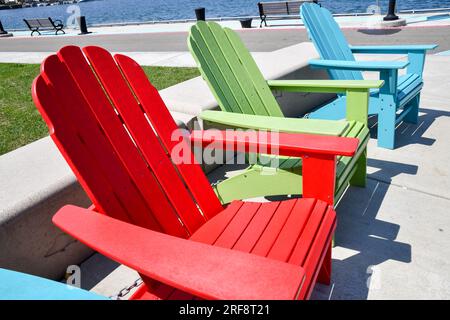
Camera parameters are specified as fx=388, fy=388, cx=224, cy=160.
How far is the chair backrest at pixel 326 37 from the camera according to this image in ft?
13.1

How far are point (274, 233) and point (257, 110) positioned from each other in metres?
1.44

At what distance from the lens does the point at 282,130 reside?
86.7 inches

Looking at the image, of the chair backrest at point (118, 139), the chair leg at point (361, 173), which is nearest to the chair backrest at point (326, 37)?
the chair leg at point (361, 173)

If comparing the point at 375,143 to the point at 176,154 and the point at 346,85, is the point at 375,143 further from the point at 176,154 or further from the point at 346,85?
the point at 176,154

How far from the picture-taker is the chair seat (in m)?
1.61

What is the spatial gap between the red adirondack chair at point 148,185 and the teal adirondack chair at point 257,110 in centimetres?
27

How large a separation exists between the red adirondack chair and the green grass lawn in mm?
2184

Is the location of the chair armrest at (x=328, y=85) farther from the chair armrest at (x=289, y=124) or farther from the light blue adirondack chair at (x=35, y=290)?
the light blue adirondack chair at (x=35, y=290)

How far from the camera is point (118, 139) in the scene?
198 centimetres

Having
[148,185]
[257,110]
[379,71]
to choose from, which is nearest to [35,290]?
[148,185]

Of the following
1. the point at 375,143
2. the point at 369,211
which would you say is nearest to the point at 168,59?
the point at 375,143

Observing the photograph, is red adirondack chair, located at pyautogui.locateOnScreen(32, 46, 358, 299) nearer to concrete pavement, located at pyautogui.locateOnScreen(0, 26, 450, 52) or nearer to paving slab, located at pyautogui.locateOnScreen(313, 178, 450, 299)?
paving slab, located at pyautogui.locateOnScreen(313, 178, 450, 299)

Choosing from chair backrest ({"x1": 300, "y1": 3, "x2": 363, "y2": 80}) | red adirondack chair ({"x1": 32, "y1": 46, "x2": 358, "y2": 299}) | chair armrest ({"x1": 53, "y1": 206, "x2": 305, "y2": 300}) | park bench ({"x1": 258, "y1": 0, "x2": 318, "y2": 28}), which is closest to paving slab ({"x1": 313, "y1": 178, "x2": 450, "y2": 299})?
red adirondack chair ({"x1": 32, "y1": 46, "x2": 358, "y2": 299})

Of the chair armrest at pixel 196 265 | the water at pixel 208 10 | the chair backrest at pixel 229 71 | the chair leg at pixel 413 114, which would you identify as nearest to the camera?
the chair armrest at pixel 196 265
